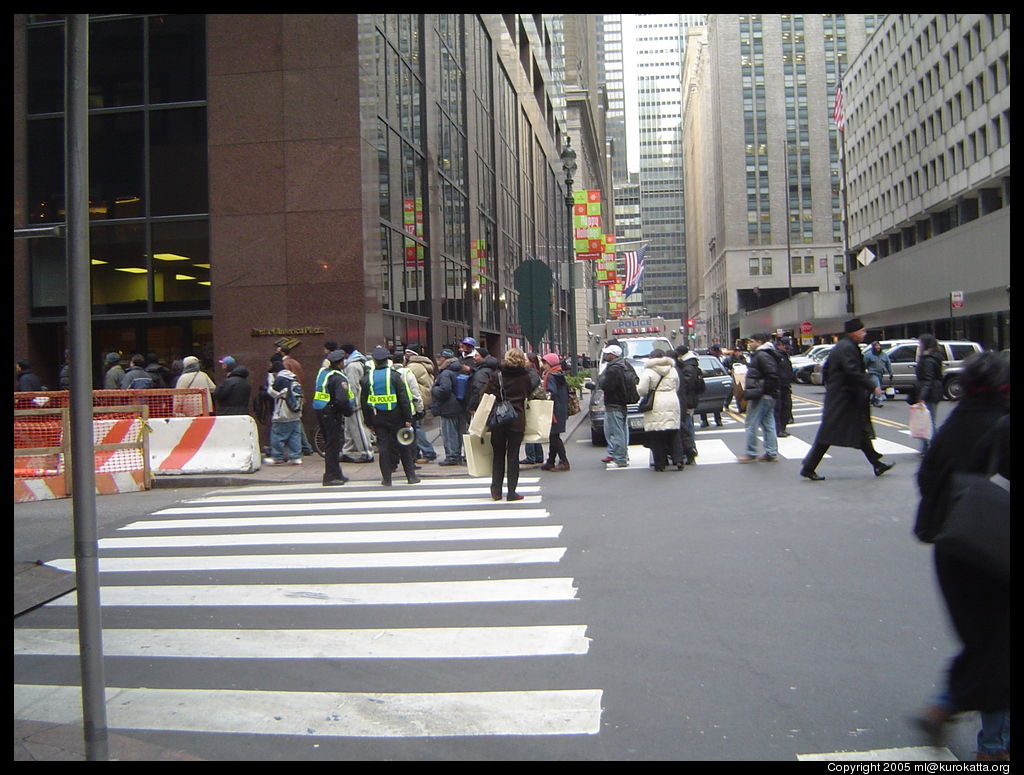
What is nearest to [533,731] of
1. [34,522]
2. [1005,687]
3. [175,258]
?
[1005,687]

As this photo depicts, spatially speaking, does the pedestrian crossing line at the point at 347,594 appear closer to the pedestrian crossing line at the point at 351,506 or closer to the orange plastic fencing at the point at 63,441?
the pedestrian crossing line at the point at 351,506

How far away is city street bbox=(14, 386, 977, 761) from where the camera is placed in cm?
437

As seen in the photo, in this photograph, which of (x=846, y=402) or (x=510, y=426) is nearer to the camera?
(x=510, y=426)

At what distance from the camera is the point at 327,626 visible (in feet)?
20.5

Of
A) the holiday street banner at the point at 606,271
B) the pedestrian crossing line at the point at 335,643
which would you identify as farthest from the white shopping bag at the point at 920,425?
the holiday street banner at the point at 606,271

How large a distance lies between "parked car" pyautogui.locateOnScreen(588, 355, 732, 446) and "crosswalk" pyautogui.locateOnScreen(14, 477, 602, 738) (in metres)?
7.43

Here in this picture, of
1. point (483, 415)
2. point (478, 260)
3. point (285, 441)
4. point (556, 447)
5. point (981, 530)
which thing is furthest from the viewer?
point (478, 260)

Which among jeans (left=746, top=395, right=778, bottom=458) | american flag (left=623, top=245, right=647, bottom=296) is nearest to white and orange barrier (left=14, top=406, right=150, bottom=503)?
jeans (left=746, top=395, right=778, bottom=458)

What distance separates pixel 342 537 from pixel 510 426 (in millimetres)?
2546

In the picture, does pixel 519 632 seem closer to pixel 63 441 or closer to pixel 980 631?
pixel 980 631

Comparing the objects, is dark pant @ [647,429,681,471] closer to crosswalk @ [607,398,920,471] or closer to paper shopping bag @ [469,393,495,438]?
crosswalk @ [607,398,920,471]

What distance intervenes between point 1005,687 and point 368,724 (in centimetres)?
284

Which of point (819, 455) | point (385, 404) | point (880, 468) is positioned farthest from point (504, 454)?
point (880, 468)

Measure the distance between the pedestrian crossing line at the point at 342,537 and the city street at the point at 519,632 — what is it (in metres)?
0.05
